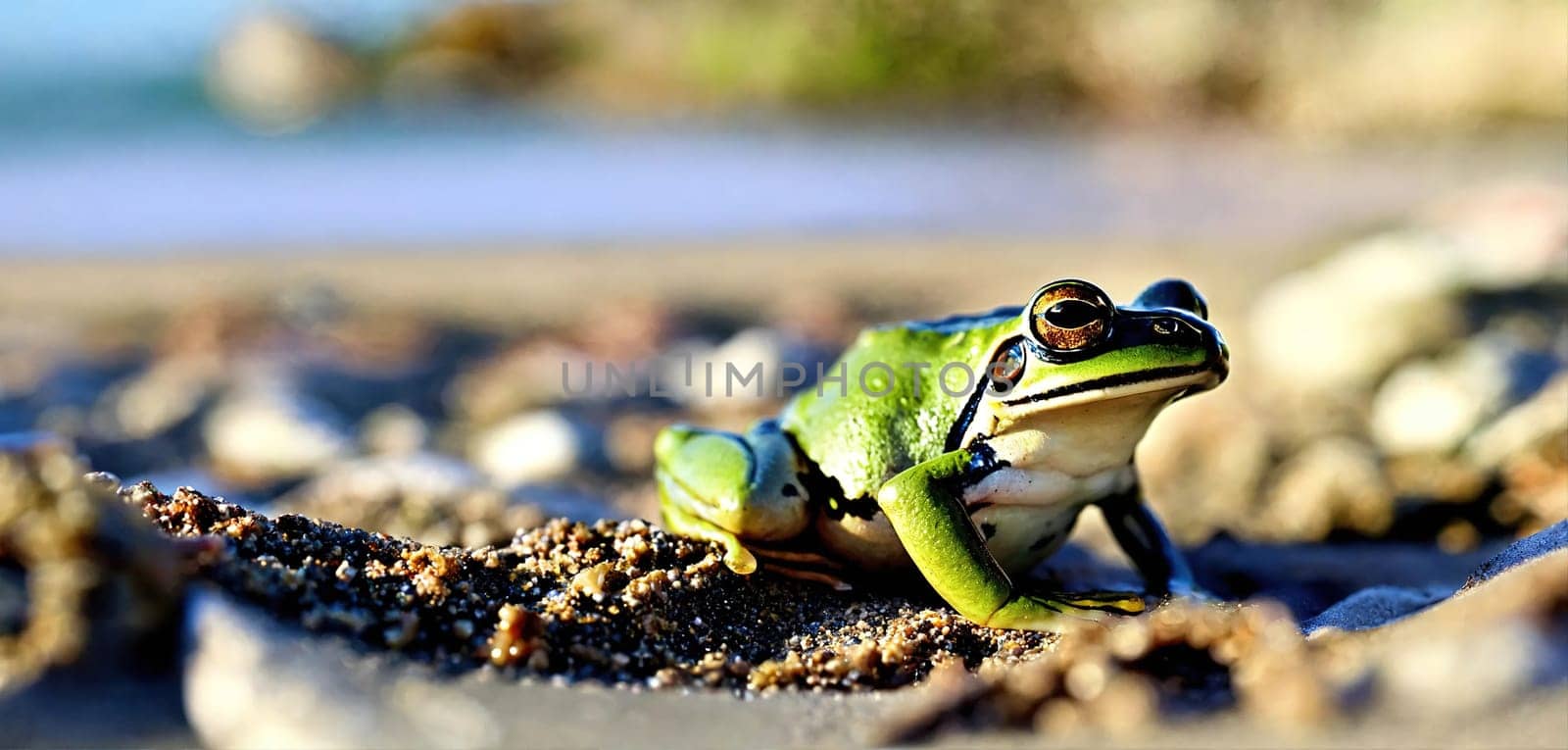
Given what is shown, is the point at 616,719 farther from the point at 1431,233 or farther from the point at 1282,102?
the point at 1282,102

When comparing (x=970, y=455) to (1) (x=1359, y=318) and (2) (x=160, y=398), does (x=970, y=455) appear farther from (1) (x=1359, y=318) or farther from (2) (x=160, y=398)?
(2) (x=160, y=398)

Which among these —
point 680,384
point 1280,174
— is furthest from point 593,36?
point 680,384

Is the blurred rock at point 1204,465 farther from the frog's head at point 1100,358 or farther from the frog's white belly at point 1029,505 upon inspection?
the frog's head at point 1100,358

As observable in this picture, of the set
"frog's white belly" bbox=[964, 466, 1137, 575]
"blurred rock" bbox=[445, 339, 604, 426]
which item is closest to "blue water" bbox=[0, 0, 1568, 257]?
"blurred rock" bbox=[445, 339, 604, 426]

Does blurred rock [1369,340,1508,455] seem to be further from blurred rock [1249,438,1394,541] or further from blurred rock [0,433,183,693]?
blurred rock [0,433,183,693]

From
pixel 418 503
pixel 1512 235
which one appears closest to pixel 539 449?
pixel 418 503

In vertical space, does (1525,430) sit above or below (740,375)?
above

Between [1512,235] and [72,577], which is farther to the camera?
[1512,235]
